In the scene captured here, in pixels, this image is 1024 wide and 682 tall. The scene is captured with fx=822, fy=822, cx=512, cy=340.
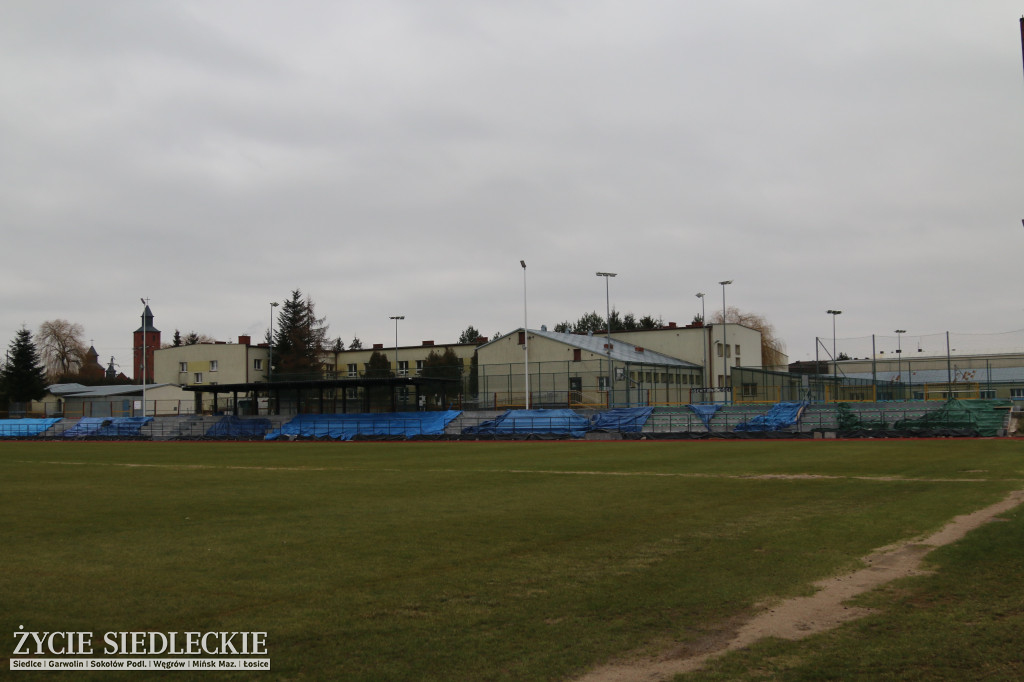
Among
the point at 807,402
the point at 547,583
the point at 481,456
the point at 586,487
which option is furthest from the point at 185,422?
the point at 547,583

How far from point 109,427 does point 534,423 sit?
37.0 m

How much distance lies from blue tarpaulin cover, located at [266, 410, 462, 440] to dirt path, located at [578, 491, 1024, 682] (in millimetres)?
48218

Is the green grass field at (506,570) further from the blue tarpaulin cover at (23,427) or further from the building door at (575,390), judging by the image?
the blue tarpaulin cover at (23,427)

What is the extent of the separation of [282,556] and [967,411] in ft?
141

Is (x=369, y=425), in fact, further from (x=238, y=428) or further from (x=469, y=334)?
(x=469, y=334)

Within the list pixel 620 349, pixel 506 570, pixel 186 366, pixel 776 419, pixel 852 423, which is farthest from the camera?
pixel 186 366

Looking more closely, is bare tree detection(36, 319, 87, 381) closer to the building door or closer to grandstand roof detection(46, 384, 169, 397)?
grandstand roof detection(46, 384, 169, 397)

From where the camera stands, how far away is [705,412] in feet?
169

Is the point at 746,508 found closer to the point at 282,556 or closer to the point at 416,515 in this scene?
the point at 416,515

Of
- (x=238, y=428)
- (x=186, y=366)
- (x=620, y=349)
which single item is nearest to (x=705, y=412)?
(x=620, y=349)

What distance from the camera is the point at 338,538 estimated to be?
11945mm

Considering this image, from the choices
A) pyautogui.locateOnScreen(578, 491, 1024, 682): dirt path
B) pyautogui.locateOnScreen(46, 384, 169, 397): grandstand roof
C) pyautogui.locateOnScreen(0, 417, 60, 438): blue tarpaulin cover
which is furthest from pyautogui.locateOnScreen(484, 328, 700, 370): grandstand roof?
pyautogui.locateOnScreen(578, 491, 1024, 682): dirt path

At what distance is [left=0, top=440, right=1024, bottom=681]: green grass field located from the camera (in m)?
6.43

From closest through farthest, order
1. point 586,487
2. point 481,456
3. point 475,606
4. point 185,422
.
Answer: point 475,606 < point 586,487 < point 481,456 < point 185,422
